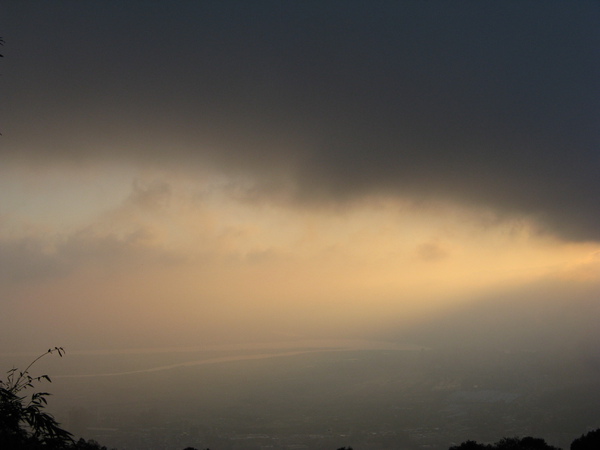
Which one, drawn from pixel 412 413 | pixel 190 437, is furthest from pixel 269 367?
pixel 190 437

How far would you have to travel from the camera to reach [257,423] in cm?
5709

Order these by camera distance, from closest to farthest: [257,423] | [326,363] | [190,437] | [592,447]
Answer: [592,447] < [190,437] < [257,423] < [326,363]

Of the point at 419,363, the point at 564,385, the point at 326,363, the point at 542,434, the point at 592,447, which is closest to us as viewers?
the point at 592,447

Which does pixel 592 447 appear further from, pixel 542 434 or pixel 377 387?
pixel 377 387

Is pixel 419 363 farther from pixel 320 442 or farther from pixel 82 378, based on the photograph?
pixel 82 378

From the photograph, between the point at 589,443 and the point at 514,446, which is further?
the point at 514,446

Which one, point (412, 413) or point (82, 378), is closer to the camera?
point (412, 413)

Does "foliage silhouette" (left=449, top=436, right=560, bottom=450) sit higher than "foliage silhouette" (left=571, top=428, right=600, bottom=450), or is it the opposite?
"foliage silhouette" (left=571, top=428, right=600, bottom=450)

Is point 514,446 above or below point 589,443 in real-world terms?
below

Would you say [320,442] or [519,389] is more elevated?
[519,389]

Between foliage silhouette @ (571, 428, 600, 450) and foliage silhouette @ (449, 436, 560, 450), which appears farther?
foliage silhouette @ (449, 436, 560, 450)

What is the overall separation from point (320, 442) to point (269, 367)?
2089 inches

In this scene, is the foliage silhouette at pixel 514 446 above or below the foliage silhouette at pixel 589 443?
below

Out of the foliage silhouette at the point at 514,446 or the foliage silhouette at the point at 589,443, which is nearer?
the foliage silhouette at the point at 589,443
